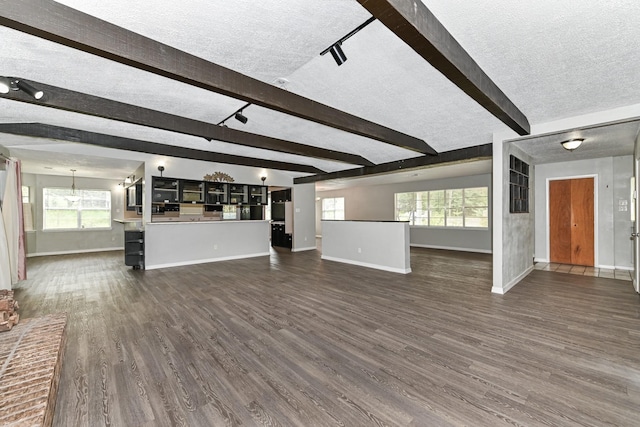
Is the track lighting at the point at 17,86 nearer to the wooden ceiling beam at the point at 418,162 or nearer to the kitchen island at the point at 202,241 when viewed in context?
the kitchen island at the point at 202,241

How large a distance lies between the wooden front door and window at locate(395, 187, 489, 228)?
5.83 feet

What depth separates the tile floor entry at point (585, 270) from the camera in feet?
17.0

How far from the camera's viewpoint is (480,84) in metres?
2.47

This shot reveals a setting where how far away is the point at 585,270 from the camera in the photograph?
5.67m

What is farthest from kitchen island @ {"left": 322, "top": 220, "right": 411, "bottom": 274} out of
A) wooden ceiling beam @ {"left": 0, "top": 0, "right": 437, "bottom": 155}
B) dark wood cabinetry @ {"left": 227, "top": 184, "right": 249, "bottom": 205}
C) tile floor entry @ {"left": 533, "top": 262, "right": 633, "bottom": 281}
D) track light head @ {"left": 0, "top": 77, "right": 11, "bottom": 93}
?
track light head @ {"left": 0, "top": 77, "right": 11, "bottom": 93}

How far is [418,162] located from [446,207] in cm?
415

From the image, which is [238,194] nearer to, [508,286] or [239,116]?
[239,116]

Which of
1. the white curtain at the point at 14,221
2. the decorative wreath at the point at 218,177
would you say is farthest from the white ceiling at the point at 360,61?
the decorative wreath at the point at 218,177

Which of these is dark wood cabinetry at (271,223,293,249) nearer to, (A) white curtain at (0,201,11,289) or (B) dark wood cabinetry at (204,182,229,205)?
(B) dark wood cabinetry at (204,182,229,205)

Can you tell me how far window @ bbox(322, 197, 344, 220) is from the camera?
1278 centimetres

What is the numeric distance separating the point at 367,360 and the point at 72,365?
98.1 inches

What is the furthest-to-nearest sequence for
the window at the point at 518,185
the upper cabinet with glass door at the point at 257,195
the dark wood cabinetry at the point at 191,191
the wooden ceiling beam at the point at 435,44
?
the upper cabinet with glass door at the point at 257,195 < the dark wood cabinetry at the point at 191,191 < the window at the point at 518,185 < the wooden ceiling beam at the point at 435,44

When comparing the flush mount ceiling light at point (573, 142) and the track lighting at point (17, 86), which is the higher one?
the track lighting at point (17, 86)

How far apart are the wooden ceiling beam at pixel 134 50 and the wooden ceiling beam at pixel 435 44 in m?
1.54
